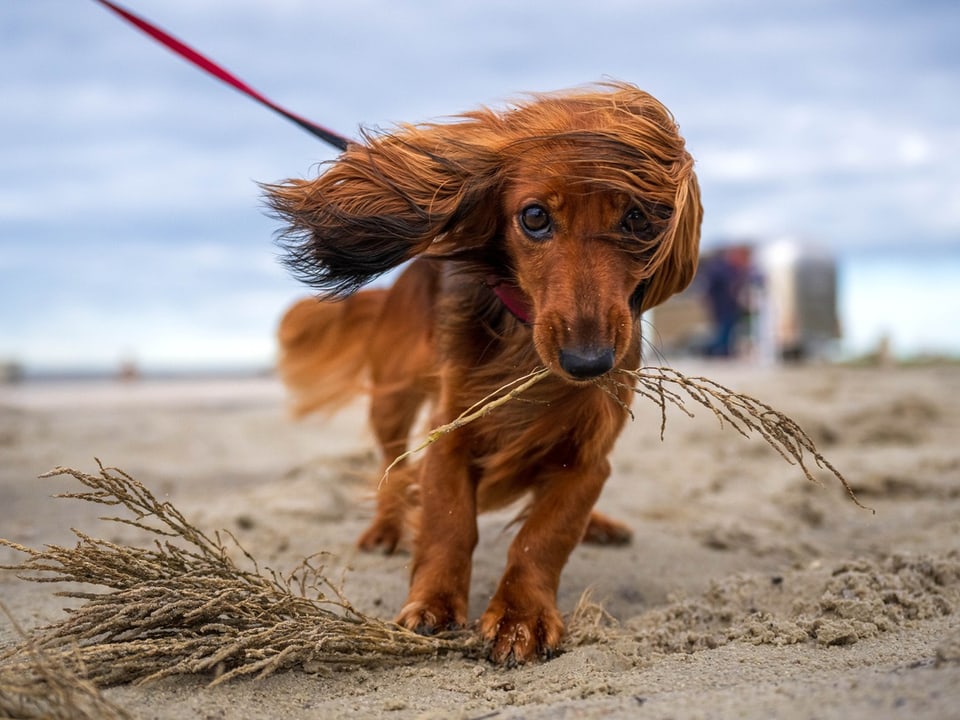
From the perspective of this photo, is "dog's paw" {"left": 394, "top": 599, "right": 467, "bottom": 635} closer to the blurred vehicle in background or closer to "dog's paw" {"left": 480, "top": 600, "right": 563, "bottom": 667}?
"dog's paw" {"left": 480, "top": 600, "right": 563, "bottom": 667}

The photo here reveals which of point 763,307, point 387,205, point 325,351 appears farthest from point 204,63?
point 763,307

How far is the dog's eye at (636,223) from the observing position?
84.4 inches

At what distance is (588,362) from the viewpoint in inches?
75.2

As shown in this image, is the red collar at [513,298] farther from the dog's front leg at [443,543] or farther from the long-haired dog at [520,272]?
the dog's front leg at [443,543]

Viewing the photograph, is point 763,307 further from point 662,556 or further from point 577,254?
point 577,254

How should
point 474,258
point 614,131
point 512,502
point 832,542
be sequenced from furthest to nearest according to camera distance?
point 832,542 → point 512,502 → point 474,258 → point 614,131

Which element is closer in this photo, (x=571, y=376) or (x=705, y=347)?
(x=571, y=376)

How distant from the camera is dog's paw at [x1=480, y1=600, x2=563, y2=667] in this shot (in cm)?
214

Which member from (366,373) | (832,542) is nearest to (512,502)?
(832,542)

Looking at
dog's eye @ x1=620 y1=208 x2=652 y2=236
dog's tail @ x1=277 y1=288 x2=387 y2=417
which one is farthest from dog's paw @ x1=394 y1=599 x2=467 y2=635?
dog's tail @ x1=277 y1=288 x2=387 y2=417

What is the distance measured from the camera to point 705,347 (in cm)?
1436

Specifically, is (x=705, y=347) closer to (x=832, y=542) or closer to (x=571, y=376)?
(x=832, y=542)

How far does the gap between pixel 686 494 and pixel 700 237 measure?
234cm

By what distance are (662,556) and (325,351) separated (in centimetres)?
190
